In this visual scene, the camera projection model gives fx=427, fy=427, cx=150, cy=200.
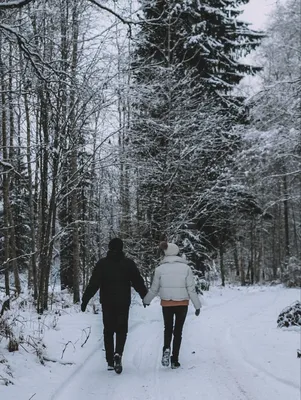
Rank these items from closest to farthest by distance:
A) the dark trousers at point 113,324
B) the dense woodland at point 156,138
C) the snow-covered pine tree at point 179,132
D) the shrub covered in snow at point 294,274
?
the dark trousers at point 113,324
the dense woodland at point 156,138
the snow-covered pine tree at point 179,132
the shrub covered in snow at point 294,274

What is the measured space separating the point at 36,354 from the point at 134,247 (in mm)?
8982

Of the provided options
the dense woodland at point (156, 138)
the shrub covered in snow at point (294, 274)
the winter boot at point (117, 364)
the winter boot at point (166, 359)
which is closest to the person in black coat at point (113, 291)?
the winter boot at point (117, 364)

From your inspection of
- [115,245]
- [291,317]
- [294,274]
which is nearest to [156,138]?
[291,317]

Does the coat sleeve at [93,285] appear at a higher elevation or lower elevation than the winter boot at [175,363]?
higher

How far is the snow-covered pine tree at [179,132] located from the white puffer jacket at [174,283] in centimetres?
651

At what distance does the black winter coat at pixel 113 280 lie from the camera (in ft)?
20.1

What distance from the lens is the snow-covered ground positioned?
4879mm

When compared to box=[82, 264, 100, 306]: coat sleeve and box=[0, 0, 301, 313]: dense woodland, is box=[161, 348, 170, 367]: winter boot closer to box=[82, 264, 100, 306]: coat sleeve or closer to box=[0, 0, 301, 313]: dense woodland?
box=[82, 264, 100, 306]: coat sleeve

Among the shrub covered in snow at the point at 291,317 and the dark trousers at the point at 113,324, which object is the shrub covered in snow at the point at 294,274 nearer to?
the shrub covered in snow at the point at 291,317

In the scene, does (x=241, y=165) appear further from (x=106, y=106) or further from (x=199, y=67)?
(x=106, y=106)

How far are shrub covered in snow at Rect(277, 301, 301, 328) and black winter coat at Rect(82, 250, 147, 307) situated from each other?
4.75m

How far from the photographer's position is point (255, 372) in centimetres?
586

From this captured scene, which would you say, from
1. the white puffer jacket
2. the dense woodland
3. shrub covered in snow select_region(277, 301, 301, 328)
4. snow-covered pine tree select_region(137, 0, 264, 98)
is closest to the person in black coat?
the white puffer jacket

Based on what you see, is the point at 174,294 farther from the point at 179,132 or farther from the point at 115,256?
the point at 179,132
